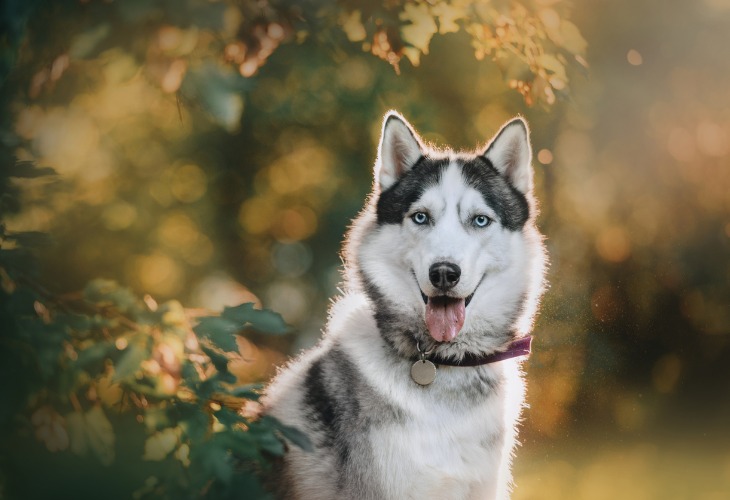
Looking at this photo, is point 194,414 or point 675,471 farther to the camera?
point 675,471

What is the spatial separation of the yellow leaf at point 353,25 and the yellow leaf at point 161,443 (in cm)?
216

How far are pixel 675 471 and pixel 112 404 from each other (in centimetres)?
437

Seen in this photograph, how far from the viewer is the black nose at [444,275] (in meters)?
2.72

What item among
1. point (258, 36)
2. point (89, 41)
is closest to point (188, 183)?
point (258, 36)

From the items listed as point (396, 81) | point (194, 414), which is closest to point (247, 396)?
point (194, 414)

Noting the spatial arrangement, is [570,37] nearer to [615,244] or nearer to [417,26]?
[417,26]

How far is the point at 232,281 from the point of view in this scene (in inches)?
258

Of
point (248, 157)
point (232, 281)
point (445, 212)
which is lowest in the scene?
point (232, 281)

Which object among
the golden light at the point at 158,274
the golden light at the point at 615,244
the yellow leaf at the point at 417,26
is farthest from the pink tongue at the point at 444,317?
the golden light at the point at 158,274

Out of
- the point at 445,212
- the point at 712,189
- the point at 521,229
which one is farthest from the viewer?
the point at 712,189

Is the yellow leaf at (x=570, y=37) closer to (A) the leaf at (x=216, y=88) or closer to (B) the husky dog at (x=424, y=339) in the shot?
(B) the husky dog at (x=424, y=339)

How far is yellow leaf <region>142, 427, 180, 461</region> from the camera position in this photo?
2.21 meters

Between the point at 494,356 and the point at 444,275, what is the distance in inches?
20.9

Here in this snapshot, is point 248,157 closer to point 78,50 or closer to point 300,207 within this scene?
point 300,207
